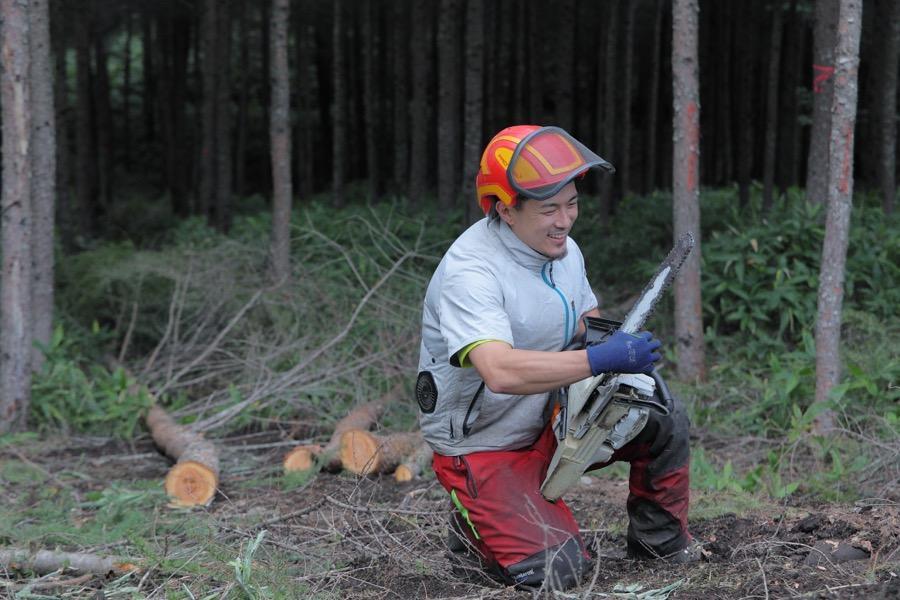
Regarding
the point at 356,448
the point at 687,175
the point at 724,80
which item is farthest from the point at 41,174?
the point at 724,80

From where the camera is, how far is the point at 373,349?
7613 millimetres

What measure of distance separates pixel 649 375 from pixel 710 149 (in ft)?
58.1

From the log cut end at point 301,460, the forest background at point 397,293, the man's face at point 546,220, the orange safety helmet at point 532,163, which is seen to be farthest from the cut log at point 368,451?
the orange safety helmet at point 532,163

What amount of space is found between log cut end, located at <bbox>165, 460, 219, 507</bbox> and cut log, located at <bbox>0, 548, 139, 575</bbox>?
54.0 inches

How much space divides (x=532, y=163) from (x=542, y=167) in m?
0.04

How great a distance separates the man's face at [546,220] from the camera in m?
3.48

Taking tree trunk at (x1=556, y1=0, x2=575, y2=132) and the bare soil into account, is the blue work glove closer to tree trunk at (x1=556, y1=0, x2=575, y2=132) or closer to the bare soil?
the bare soil

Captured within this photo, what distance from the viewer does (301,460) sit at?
6023 mm

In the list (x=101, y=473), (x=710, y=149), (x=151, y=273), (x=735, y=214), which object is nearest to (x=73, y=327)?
(x=151, y=273)

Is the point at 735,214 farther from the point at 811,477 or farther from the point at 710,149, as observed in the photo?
the point at 710,149

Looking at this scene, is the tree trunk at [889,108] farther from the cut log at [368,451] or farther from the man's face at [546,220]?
the man's face at [546,220]

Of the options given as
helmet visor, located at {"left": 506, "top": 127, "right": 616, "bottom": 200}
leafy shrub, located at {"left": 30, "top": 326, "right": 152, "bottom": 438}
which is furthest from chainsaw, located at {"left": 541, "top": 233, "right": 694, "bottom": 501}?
leafy shrub, located at {"left": 30, "top": 326, "right": 152, "bottom": 438}

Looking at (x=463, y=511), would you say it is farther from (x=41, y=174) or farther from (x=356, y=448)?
(x=41, y=174)

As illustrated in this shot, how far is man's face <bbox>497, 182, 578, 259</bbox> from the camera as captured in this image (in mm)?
3482
